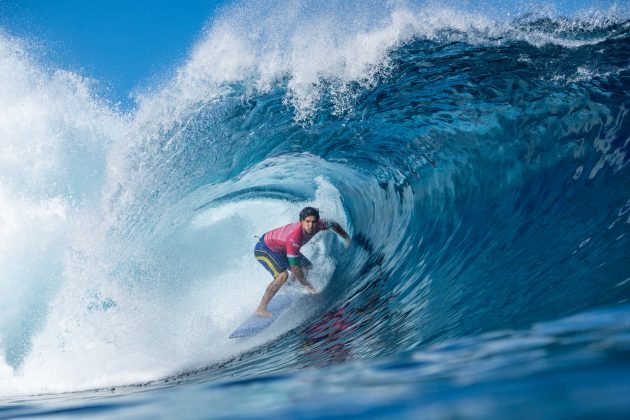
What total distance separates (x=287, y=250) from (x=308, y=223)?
450mm

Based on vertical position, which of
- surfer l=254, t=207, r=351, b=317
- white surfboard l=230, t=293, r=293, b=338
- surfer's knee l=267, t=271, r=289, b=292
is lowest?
white surfboard l=230, t=293, r=293, b=338

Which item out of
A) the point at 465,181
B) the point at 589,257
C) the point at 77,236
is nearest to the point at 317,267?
the point at 465,181

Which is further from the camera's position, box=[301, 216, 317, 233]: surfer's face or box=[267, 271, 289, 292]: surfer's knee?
box=[267, 271, 289, 292]: surfer's knee

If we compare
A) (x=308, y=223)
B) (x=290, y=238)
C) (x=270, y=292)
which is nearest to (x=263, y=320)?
(x=270, y=292)

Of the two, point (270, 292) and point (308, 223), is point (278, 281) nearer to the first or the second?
point (270, 292)

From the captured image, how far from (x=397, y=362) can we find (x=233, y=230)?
809 cm

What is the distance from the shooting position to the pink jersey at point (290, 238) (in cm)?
594

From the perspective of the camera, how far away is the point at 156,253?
8414 millimetres

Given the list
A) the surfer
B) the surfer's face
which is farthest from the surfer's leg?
the surfer's face

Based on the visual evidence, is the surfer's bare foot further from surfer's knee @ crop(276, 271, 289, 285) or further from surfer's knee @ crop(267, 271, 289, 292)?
surfer's knee @ crop(276, 271, 289, 285)

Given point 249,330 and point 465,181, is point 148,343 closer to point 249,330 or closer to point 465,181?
point 249,330

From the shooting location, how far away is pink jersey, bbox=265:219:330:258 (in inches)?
234

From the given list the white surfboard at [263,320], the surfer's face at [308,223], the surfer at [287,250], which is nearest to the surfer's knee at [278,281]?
the surfer at [287,250]

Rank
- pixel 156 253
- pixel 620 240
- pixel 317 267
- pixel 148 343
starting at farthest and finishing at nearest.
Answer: pixel 156 253
pixel 317 267
pixel 148 343
pixel 620 240
